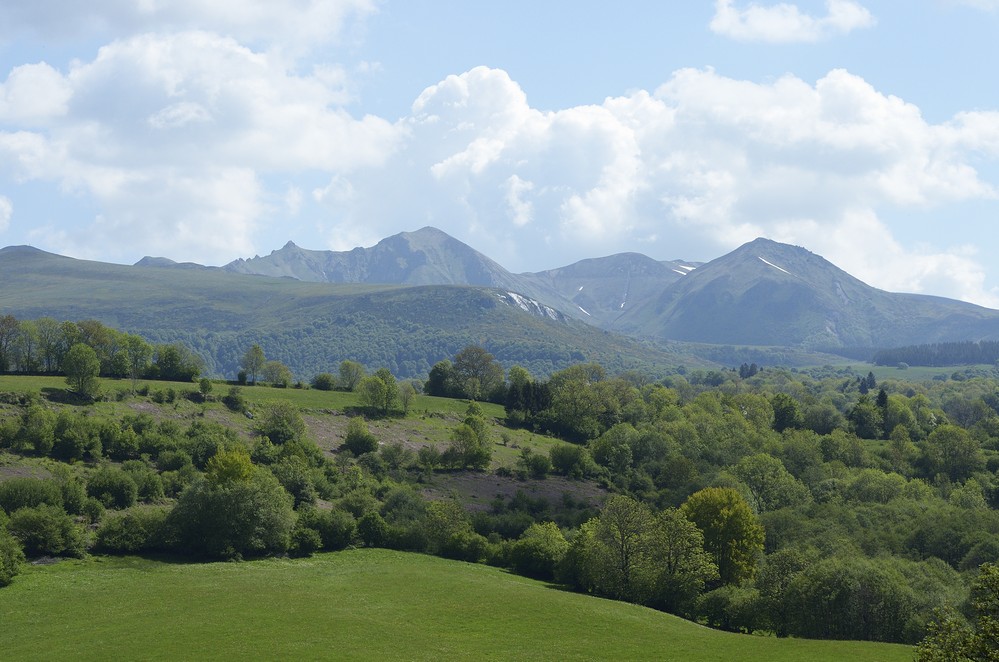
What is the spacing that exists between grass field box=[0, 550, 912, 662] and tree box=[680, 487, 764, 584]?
20.5m

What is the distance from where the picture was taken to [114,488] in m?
92.9

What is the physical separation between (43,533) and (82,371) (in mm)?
47726

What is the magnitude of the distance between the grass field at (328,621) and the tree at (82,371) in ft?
160

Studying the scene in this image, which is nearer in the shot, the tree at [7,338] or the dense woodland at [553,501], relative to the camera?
the dense woodland at [553,501]

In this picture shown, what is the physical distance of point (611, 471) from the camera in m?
151

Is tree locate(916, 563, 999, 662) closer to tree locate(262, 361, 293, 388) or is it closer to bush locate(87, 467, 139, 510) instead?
bush locate(87, 467, 139, 510)

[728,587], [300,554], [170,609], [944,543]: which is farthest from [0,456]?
[944,543]

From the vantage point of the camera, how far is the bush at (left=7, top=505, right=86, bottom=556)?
255 feet

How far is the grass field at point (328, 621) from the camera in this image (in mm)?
55500

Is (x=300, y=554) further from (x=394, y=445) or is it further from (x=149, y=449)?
(x=394, y=445)

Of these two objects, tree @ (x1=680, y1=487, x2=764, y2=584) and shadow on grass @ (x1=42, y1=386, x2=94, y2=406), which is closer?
tree @ (x1=680, y1=487, x2=764, y2=584)

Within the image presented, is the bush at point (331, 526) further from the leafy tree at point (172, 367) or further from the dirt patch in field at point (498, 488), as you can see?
the leafy tree at point (172, 367)

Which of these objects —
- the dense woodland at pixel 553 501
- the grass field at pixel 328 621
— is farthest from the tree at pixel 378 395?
the grass field at pixel 328 621

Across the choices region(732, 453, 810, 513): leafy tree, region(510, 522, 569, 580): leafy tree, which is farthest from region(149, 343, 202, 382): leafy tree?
region(732, 453, 810, 513): leafy tree
